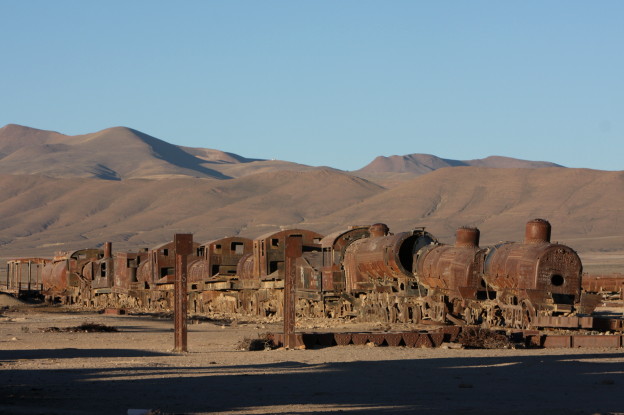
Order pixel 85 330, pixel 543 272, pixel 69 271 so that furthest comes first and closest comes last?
pixel 69 271
pixel 85 330
pixel 543 272

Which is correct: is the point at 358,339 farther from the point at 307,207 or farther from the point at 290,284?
the point at 307,207

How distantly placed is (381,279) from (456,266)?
5441 millimetres

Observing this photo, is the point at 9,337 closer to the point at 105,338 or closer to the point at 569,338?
the point at 105,338

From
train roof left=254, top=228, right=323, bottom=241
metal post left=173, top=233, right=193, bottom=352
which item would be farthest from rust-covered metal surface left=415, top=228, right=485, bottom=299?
train roof left=254, top=228, right=323, bottom=241

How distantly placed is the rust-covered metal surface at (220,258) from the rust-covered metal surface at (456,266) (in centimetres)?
1759

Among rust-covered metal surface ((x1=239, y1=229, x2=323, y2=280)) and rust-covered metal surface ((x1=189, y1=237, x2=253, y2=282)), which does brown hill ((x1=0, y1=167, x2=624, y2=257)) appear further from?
rust-covered metal surface ((x1=239, y1=229, x2=323, y2=280))

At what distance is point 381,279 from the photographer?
33594 mm

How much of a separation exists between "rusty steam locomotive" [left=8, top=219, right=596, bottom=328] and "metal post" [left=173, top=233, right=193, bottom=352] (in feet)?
27.6

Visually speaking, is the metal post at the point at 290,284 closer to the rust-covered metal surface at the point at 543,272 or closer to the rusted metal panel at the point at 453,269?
the rust-covered metal surface at the point at 543,272

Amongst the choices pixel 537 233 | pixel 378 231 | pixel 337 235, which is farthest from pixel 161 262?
pixel 537 233

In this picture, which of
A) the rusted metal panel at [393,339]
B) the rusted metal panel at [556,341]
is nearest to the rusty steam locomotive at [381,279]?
the rusted metal panel at [556,341]

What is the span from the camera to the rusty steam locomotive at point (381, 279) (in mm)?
25611

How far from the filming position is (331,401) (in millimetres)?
12961

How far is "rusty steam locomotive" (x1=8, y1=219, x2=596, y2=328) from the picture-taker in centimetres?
2561
